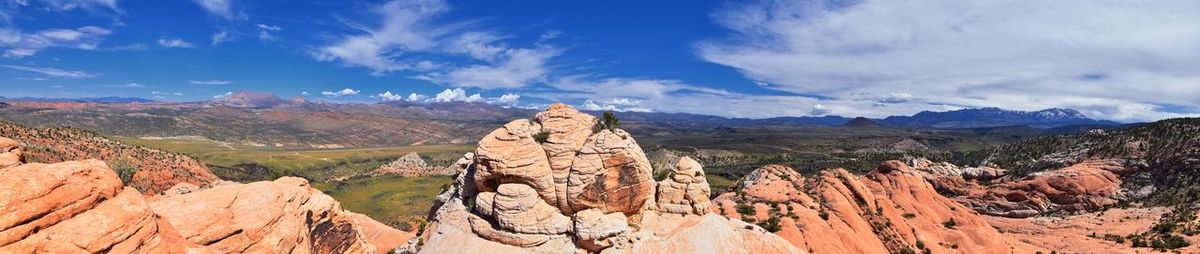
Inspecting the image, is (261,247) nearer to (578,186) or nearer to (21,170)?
(21,170)

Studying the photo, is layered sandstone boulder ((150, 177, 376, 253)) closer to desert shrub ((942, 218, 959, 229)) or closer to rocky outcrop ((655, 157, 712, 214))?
rocky outcrop ((655, 157, 712, 214))

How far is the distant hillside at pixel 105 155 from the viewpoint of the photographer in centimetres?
7756

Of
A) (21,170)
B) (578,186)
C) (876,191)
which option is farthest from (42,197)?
(876,191)

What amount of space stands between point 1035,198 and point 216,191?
117m

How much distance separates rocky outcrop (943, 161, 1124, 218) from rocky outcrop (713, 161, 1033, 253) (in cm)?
2321

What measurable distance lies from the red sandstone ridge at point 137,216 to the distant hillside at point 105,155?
60.1 meters

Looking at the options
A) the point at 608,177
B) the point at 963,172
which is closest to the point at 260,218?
the point at 608,177

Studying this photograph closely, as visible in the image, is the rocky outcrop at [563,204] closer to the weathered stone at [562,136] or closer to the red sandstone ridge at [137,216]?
the weathered stone at [562,136]

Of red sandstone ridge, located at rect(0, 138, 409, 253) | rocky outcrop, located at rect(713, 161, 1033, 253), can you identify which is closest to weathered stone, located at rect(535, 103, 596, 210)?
red sandstone ridge, located at rect(0, 138, 409, 253)

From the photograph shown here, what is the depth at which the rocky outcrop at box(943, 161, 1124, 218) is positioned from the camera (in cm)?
8969

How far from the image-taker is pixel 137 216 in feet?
65.2

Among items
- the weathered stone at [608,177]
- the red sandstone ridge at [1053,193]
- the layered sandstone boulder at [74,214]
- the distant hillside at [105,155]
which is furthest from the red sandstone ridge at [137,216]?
the red sandstone ridge at [1053,193]

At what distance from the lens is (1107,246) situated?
6569 centimetres

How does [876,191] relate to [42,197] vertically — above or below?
below
